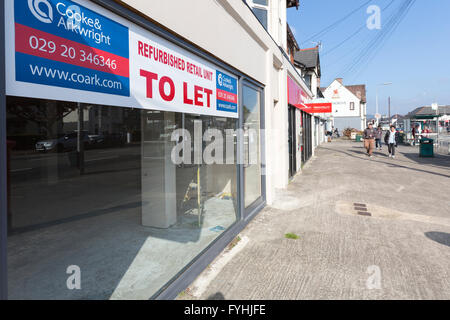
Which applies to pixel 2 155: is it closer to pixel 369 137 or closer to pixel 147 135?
pixel 147 135

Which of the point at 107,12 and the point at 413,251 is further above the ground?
the point at 107,12

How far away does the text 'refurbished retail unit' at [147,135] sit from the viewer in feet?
6.49

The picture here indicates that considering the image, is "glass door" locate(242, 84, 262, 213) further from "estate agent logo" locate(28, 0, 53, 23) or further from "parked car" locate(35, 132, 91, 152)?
"parked car" locate(35, 132, 91, 152)

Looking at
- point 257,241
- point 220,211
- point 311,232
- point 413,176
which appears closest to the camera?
point 257,241

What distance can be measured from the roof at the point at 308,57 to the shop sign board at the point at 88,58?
2059cm

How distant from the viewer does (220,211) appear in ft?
19.9

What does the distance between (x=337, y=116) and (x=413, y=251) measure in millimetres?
61760

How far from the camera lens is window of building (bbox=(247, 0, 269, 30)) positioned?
769cm

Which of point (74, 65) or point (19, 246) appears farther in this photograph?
point (19, 246)

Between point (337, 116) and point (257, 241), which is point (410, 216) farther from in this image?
point (337, 116)

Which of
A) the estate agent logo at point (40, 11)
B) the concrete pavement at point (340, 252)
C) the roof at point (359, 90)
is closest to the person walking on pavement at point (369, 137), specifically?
the concrete pavement at point (340, 252)

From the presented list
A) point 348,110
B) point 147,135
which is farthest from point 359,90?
point 147,135

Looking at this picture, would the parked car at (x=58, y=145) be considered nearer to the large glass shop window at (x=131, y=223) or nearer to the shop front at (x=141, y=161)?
the large glass shop window at (x=131, y=223)
